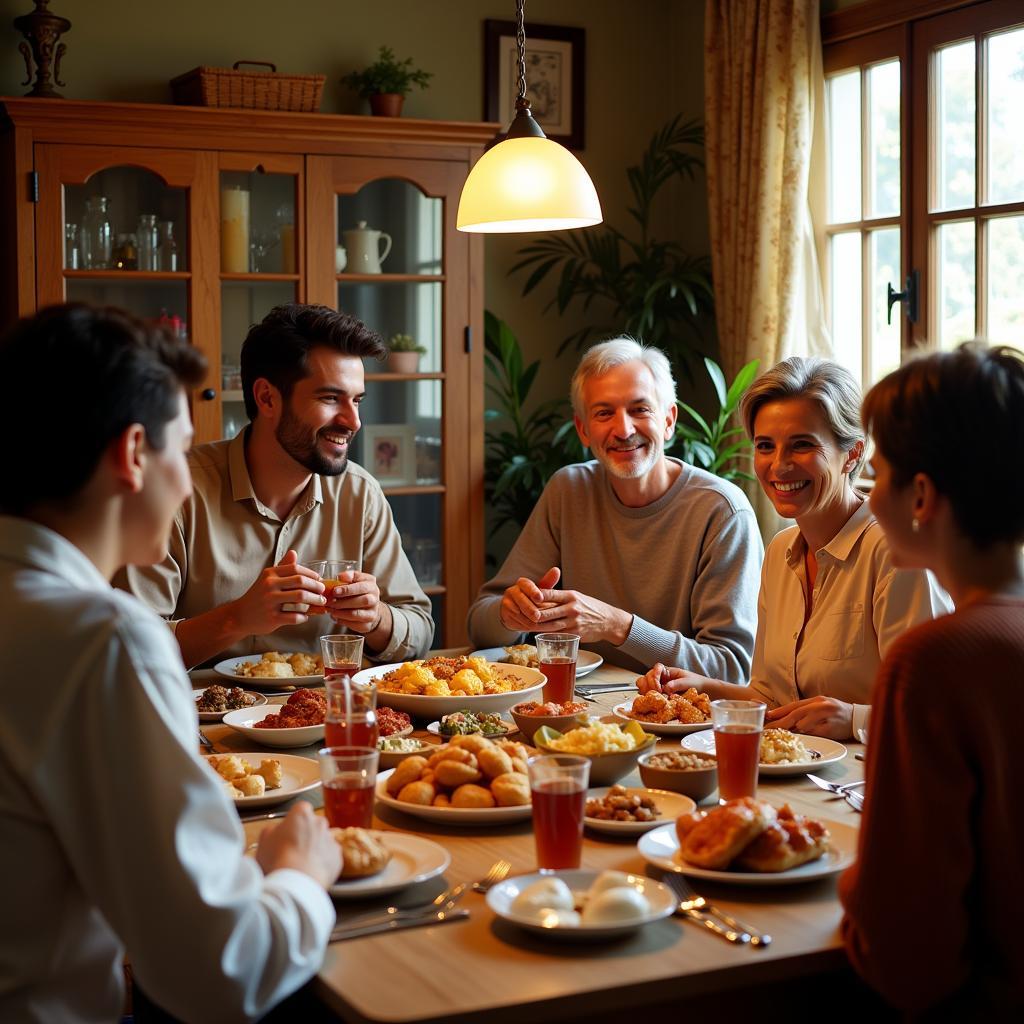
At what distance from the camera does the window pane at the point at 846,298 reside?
164 inches

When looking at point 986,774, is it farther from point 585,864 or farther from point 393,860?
point 393,860

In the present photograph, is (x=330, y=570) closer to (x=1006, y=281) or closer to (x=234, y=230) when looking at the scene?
(x=234, y=230)

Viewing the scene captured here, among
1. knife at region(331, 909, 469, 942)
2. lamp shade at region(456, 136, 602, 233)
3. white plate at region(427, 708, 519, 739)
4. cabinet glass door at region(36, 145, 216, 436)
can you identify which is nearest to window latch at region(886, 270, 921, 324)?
lamp shade at region(456, 136, 602, 233)

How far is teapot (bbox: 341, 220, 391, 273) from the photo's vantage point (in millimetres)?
4199

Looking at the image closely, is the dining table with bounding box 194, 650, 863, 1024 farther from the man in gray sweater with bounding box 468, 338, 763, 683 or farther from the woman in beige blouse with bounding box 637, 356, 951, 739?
the man in gray sweater with bounding box 468, 338, 763, 683

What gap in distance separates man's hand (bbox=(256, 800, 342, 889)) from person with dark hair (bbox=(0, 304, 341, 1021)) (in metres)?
0.05

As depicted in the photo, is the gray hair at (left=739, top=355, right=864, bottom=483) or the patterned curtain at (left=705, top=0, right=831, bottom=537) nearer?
the gray hair at (left=739, top=355, right=864, bottom=483)

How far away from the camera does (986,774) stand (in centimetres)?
125

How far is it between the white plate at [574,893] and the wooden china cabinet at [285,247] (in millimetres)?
2810

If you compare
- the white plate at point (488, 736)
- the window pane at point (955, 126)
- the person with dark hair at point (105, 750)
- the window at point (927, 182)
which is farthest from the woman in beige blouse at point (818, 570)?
the window pane at point (955, 126)

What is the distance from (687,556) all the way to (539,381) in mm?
2162

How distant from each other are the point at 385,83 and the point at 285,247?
681 millimetres

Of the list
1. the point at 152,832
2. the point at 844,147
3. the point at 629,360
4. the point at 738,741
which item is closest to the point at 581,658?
the point at 629,360

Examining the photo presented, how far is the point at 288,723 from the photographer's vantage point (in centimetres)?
203
